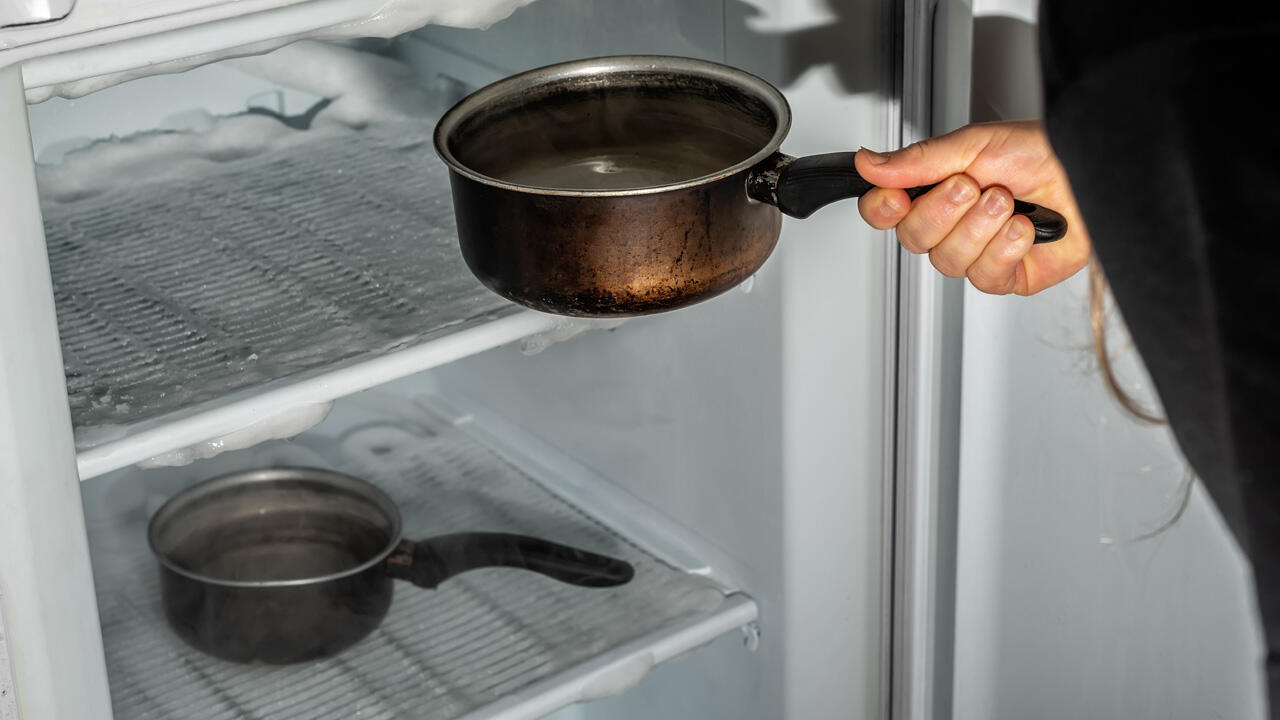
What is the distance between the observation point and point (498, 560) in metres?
1.35

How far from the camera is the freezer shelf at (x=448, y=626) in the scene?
1205mm

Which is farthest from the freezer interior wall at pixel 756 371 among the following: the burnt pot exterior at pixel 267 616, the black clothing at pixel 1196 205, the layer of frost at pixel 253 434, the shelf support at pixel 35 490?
the black clothing at pixel 1196 205

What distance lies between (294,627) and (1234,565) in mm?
801

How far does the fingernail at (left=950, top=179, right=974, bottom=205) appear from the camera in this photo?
0.84 m

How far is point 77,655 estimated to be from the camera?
2.81 ft

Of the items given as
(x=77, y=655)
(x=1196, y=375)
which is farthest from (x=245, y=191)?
(x=1196, y=375)

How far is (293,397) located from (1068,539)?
2.05ft

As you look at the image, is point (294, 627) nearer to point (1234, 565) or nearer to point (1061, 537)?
point (1061, 537)

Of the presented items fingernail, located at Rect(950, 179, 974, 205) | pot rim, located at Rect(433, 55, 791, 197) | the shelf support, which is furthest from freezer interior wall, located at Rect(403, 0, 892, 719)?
the shelf support

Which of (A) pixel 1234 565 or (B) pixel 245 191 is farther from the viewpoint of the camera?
(B) pixel 245 191

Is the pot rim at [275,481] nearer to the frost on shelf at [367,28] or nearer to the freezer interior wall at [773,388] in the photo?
the freezer interior wall at [773,388]

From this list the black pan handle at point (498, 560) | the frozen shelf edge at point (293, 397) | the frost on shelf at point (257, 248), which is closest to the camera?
the frozen shelf edge at point (293, 397)

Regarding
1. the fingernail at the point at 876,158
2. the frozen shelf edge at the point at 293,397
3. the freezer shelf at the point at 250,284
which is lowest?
the frozen shelf edge at the point at 293,397

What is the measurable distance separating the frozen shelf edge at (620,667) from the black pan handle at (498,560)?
96mm
